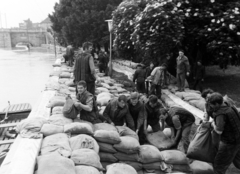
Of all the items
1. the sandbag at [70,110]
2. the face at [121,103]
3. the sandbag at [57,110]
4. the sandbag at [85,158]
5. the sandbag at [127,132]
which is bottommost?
the sandbag at [127,132]

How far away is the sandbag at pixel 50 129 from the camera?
3.93 m

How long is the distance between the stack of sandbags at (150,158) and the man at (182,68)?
4501mm

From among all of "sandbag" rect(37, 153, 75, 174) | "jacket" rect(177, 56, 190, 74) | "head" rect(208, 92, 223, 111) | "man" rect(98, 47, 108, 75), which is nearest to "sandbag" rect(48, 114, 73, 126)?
"sandbag" rect(37, 153, 75, 174)

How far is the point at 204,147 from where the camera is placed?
379 cm

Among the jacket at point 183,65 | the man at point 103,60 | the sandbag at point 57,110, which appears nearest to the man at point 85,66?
the sandbag at point 57,110

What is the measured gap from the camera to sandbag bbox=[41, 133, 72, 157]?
3409 millimetres

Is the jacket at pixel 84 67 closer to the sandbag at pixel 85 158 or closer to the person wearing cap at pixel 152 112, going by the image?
the person wearing cap at pixel 152 112

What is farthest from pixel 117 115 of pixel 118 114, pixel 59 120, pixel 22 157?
pixel 22 157

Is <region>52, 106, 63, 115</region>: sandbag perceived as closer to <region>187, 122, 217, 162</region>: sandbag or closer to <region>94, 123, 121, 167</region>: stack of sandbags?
<region>94, 123, 121, 167</region>: stack of sandbags

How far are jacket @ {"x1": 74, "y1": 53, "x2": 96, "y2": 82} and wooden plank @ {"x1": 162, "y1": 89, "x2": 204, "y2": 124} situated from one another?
9.04 ft

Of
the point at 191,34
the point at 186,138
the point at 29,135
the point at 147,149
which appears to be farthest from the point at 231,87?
the point at 29,135

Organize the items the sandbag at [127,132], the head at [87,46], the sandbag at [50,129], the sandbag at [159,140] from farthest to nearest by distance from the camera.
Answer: the head at [87,46], the sandbag at [159,140], the sandbag at [127,132], the sandbag at [50,129]

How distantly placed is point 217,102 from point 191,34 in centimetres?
640

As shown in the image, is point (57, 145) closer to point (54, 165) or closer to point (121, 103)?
point (54, 165)
